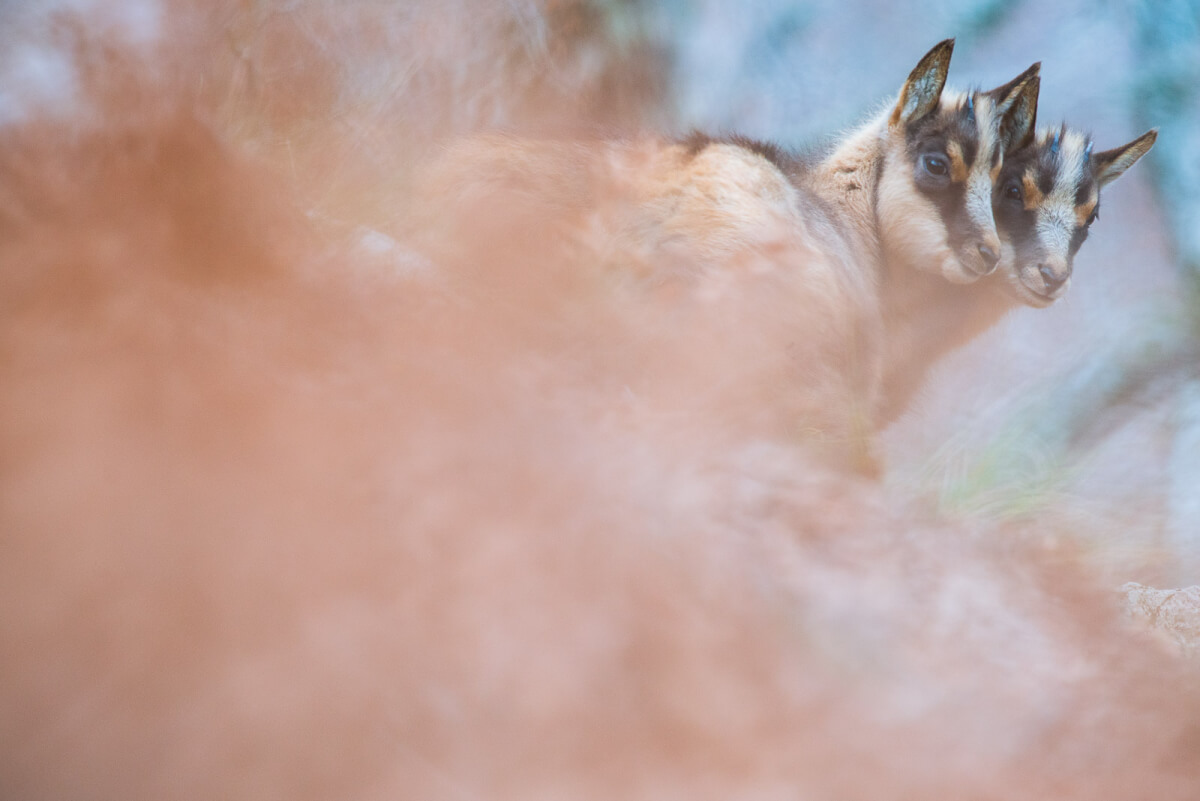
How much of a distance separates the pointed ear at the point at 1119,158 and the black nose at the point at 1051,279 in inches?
6.8

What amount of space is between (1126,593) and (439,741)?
2.59 ft

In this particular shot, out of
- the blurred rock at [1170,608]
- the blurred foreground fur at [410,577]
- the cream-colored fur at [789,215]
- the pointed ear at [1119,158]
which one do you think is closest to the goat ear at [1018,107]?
the cream-colored fur at [789,215]

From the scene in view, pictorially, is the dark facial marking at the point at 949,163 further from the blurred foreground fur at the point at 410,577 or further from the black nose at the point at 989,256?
the blurred foreground fur at the point at 410,577

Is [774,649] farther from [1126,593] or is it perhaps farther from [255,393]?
[1126,593]

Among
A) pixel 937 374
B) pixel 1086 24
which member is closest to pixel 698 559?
pixel 937 374

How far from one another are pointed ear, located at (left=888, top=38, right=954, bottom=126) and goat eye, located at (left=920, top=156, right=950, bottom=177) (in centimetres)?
6

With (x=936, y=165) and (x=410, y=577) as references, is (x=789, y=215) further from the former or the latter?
(x=410, y=577)

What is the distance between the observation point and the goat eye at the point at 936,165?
1.14 m

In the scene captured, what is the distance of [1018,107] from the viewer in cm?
114

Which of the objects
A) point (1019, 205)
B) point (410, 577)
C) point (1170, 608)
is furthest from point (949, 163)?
point (410, 577)

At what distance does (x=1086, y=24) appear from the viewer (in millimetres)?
1175

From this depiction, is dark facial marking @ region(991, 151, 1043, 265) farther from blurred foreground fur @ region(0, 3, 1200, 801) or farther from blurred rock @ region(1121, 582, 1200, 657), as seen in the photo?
blurred foreground fur @ region(0, 3, 1200, 801)

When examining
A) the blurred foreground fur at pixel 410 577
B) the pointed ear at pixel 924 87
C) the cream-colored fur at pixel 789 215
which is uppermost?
the pointed ear at pixel 924 87

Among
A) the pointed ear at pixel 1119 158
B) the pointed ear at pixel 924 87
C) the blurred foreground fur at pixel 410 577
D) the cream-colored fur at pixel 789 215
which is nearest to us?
the blurred foreground fur at pixel 410 577
